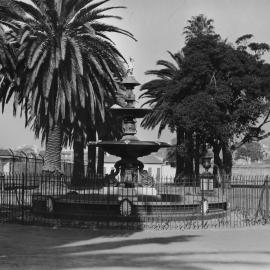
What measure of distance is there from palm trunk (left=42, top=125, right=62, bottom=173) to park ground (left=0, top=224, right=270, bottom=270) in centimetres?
1312

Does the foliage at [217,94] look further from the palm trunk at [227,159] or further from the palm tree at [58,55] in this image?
the palm tree at [58,55]

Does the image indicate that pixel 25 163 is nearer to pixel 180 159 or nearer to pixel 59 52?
pixel 180 159

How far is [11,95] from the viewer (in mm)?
32344

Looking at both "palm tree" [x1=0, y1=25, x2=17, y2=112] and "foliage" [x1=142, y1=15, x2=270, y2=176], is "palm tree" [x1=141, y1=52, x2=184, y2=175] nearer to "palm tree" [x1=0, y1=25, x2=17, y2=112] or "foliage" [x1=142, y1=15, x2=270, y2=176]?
"foliage" [x1=142, y1=15, x2=270, y2=176]

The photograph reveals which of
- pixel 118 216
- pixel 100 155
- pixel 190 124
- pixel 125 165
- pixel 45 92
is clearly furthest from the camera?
pixel 100 155

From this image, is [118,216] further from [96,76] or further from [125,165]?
[96,76]

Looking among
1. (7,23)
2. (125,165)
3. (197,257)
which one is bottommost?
(197,257)

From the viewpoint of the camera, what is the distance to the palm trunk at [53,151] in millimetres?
29578

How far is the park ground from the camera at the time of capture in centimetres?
1033

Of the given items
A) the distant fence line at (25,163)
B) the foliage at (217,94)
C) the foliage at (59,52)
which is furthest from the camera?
the foliage at (217,94)

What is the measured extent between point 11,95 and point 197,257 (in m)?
23.2

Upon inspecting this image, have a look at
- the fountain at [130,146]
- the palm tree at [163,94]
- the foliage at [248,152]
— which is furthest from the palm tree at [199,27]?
the foliage at [248,152]

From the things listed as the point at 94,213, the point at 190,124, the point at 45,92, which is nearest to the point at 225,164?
the point at 190,124

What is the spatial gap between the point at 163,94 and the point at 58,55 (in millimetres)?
23592
